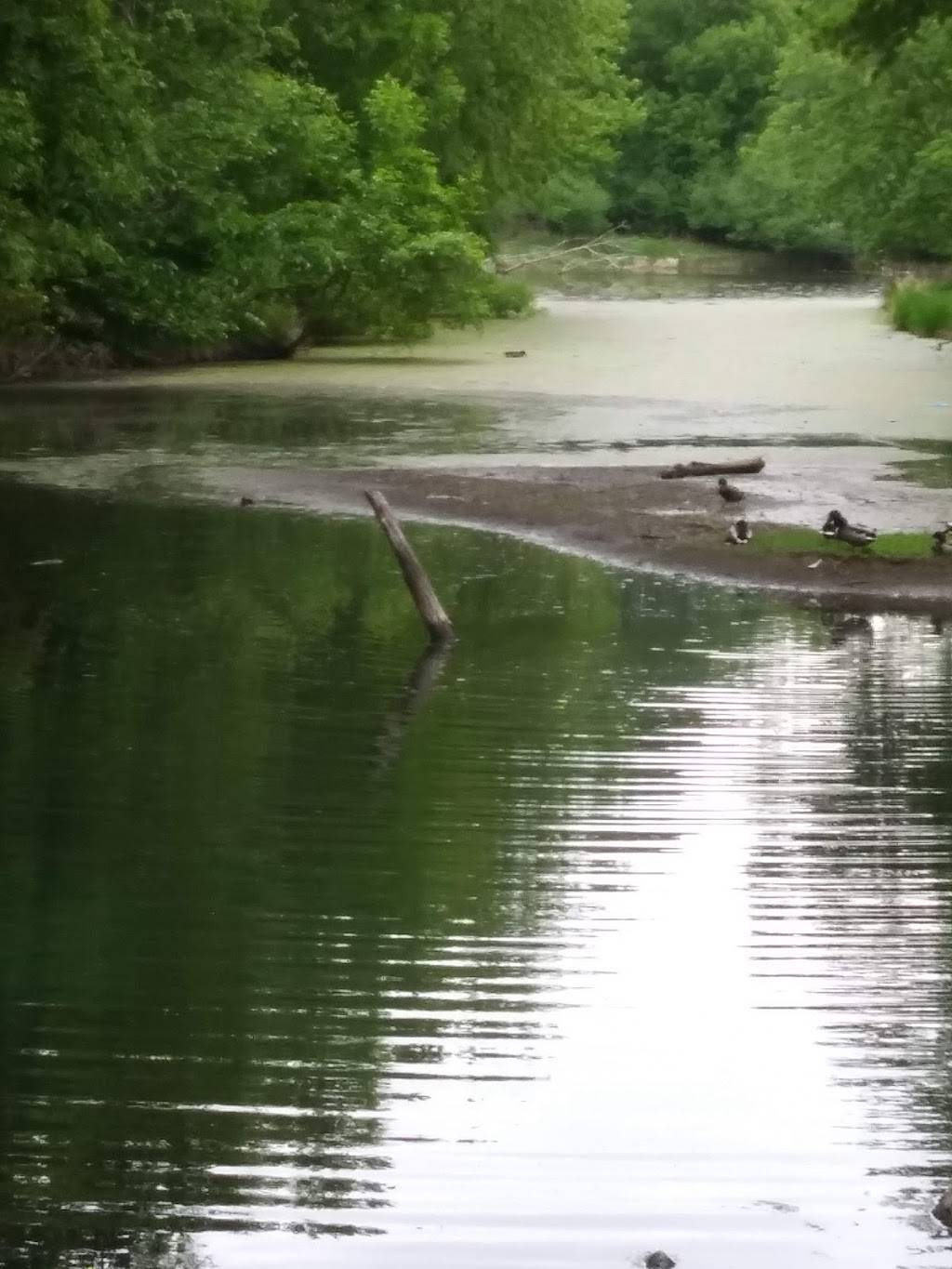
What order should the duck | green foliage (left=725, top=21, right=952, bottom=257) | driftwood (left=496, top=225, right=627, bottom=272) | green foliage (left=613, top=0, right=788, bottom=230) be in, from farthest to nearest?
green foliage (left=613, top=0, right=788, bottom=230) → driftwood (left=496, top=225, right=627, bottom=272) → green foliage (left=725, top=21, right=952, bottom=257) → the duck

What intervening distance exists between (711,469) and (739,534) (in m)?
3.90

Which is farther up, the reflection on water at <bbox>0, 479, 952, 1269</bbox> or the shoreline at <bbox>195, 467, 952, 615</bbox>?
the shoreline at <bbox>195, 467, 952, 615</bbox>

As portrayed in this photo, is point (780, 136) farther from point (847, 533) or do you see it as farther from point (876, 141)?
point (847, 533)

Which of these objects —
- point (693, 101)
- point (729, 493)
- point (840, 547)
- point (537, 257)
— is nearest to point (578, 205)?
point (693, 101)

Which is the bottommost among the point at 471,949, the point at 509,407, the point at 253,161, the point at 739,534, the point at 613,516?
the point at 471,949

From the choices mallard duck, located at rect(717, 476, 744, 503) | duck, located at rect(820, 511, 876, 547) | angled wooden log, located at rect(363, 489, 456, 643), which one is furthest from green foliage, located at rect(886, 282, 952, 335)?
angled wooden log, located at rect(363, 489, 456, 643)

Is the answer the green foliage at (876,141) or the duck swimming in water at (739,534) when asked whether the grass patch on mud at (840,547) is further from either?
the green foliage at (876,141)

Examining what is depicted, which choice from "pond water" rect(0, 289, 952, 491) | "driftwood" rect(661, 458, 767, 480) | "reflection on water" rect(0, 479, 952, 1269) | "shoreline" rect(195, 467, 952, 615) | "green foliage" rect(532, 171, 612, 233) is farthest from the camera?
"green foliage" rect(532, 171, 612, 233)

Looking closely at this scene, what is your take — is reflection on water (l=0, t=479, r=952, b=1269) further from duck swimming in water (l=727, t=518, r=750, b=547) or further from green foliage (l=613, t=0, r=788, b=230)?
green foliage (l=613, t=0, r=788, b=230)

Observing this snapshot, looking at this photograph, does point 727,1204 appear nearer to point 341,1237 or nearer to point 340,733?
point 341,1237

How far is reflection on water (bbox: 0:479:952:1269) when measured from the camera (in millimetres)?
5336

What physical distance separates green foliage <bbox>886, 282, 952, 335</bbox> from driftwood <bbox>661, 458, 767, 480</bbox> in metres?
22.2

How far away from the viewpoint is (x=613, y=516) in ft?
63.8

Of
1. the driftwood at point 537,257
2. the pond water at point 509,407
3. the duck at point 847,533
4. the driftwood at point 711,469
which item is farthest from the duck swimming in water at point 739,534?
the driftwood at point 537,257
